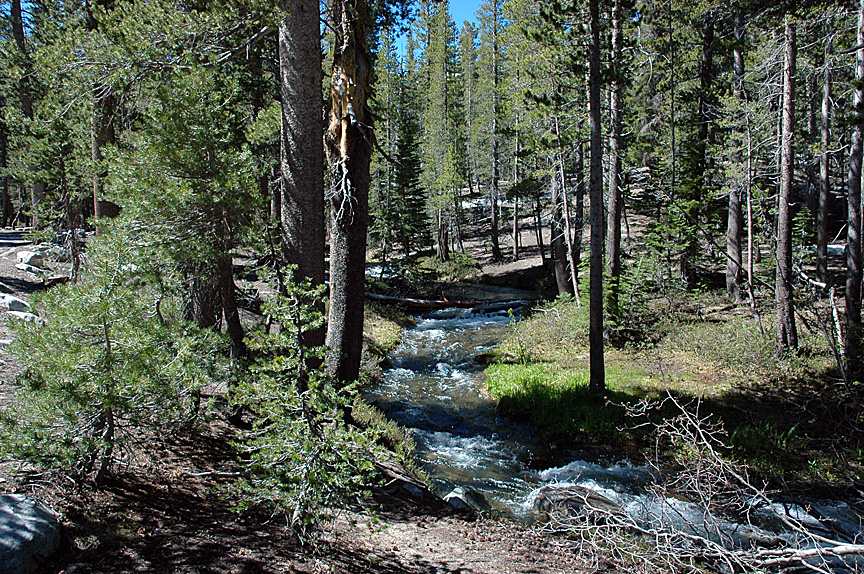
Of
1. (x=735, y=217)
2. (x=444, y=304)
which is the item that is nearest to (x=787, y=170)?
(x=735, y=217)

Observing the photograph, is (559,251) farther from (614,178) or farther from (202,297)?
(202,297)

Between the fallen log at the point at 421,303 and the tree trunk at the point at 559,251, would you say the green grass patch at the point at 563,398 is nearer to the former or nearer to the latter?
the tree trunk at the point at 559,251

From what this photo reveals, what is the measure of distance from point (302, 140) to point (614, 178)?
10329 millimetres

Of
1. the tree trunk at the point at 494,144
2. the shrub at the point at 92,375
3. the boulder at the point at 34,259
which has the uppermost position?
the tree trunk at the point at 494,144

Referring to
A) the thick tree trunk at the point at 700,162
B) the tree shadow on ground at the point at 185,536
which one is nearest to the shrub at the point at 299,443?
the tree shadow on ground at the point at 185,536

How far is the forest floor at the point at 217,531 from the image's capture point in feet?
12.7

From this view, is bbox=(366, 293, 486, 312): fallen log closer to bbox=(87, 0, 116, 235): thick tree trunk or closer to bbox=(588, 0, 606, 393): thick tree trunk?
bbox=(588, 0, 606, 393): thick tree trunk

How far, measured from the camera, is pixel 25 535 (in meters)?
3.34

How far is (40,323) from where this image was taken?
445 centimetres

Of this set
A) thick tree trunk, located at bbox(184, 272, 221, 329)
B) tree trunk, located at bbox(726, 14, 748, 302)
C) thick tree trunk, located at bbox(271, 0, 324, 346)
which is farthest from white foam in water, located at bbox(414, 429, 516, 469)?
tree trunk, located at bbox(726, 14, 748, 302)

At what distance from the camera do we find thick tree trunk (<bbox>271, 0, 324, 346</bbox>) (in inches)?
232

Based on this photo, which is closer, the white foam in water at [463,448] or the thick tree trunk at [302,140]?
the thick tree trunk at [302,140]

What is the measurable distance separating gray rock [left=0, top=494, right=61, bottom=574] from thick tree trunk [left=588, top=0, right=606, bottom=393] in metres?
9.76

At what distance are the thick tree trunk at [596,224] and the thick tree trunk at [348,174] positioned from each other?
232 inches
